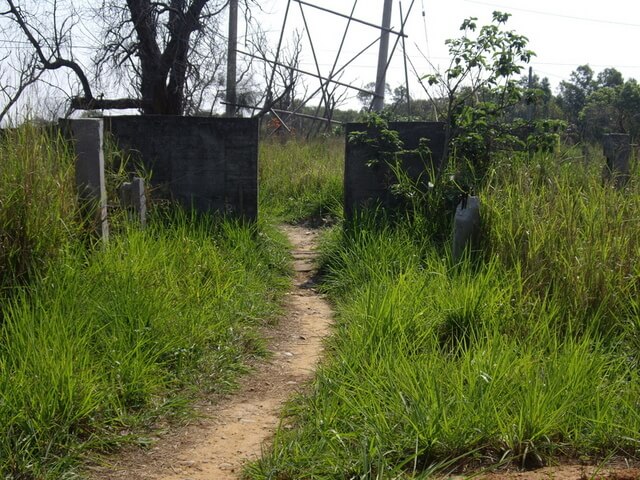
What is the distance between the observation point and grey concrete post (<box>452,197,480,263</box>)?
6.33 m

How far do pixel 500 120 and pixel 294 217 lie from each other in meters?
4.07

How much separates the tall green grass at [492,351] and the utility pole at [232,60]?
6877 mm

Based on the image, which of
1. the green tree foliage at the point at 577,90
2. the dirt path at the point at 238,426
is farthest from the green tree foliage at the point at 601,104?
the dirt path at the point at 238,426

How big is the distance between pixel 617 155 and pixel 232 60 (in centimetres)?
761

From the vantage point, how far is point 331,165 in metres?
13.5

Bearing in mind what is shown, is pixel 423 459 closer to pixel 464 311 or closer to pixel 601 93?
pixel 464 311

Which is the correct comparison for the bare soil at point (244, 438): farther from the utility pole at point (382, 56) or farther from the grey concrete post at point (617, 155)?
the utility pole at point (382, 56)

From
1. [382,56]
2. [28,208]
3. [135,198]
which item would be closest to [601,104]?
[382,56]

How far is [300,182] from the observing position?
12.9 metres

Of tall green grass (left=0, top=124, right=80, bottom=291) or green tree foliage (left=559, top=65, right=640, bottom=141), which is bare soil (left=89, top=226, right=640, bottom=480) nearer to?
tall green grass (left=0, top=124, right=80, bottom=291)

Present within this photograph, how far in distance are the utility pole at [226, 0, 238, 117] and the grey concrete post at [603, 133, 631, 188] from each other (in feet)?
22.4

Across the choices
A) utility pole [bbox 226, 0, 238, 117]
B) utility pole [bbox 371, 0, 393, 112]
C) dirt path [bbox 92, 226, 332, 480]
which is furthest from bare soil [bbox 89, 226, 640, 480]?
utility pole [bbox 371, 0, 393, 112]

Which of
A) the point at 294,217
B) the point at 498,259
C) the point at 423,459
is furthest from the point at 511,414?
the point at 294,217

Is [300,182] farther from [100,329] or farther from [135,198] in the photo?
[100,329]
